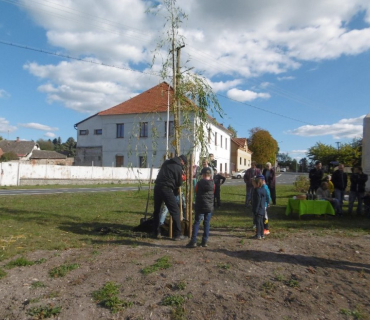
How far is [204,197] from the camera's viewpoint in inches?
262

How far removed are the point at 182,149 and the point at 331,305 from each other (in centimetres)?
500

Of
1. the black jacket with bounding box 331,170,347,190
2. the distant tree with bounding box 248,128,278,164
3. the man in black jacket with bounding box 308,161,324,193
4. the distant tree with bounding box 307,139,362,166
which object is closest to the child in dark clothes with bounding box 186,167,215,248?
the black jacket with bounding box 331,170,347,190

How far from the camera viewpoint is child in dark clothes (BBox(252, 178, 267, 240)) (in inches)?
Answer: 293

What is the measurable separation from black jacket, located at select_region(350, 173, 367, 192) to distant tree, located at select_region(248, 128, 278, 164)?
55646 millimetres

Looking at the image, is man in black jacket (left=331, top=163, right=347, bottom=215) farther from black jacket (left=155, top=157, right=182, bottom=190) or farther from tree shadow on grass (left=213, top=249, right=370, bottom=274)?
black jacket (left=155, top=157, right=182, bottom=190)

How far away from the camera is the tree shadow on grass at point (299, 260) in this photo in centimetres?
543

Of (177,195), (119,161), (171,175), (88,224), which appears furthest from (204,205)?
(119,161)

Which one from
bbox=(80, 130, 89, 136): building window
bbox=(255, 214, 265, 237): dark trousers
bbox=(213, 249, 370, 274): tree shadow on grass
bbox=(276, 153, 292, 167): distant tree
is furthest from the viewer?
bbox=(276, 153, 292, 167): distant tree

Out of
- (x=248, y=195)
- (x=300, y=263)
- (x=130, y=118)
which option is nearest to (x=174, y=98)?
(x=300, y=263)

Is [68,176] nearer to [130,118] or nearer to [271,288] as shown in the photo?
[130,118]

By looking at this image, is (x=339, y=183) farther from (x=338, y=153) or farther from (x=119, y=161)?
(x=119, y=161)

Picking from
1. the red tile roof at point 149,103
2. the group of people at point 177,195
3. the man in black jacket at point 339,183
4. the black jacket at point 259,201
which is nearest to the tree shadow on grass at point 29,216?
the group of people at point 177,195

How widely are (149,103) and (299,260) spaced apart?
7.04 m

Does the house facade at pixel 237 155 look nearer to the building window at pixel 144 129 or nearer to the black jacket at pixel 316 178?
the black jacket at pixel 316 178
